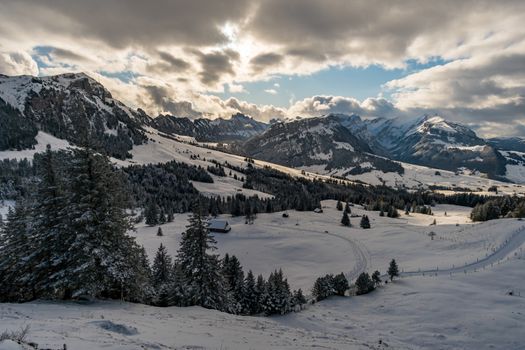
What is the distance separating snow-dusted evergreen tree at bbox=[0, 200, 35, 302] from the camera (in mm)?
27438

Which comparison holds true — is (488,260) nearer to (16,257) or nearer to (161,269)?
(161,269)

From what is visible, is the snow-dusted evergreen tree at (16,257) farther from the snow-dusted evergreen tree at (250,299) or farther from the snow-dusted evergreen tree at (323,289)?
the snow-dusted evergreen tree at (323,289)

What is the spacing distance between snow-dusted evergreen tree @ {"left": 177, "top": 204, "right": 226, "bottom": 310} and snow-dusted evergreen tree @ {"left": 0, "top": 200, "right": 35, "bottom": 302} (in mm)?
14782

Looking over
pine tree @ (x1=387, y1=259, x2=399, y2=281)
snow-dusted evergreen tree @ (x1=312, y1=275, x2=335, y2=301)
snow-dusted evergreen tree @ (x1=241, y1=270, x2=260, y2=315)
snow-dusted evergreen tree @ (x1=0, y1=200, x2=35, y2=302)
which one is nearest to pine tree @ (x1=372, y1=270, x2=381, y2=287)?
pine tree @ (x1=387, y1=259, x2=399, y2=281)

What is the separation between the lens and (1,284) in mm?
28922

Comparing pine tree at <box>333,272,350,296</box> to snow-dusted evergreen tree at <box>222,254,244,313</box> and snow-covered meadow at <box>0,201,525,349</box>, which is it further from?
snow-dusted evergreen tree at <box>222,254,244,313</box>

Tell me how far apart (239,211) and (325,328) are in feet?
327

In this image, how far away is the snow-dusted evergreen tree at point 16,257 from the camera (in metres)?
27.4

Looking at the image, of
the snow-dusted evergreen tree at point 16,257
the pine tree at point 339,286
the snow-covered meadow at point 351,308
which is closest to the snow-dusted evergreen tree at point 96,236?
the snow-covered meadow at point 351,308

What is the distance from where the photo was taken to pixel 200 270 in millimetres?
36750

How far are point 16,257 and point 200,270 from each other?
1765 centimetres

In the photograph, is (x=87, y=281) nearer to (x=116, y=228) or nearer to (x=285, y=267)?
→ (x=116, y=228)

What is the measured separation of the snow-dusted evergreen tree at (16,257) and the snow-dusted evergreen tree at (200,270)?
48.5 ft

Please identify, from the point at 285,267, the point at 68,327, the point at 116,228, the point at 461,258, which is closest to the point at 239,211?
the point at 285,267
